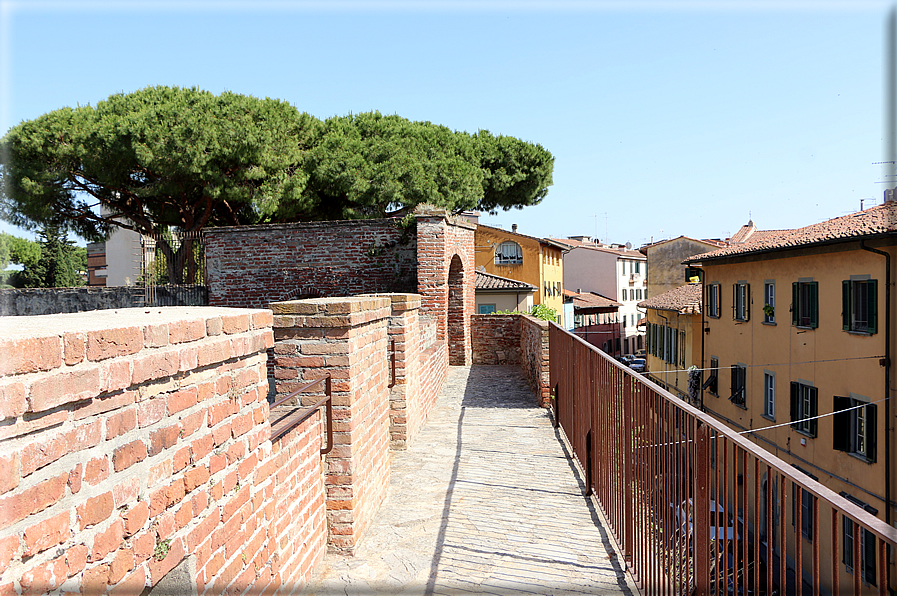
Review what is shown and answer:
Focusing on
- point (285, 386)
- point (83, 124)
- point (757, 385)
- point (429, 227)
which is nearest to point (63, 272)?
point (83, 124)

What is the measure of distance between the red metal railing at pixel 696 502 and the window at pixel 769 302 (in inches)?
617

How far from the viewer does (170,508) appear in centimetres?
177

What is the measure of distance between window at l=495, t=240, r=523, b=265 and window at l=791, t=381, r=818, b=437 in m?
21.0

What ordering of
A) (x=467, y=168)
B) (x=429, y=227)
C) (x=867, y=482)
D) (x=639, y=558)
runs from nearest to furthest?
(x=639, y=558)
(x=429, y=227)
(x=867, y=482)
(x=467, y=168)

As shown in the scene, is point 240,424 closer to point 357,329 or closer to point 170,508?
point 170,508

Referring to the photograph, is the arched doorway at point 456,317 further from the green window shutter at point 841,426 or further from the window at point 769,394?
the window at point 769,394

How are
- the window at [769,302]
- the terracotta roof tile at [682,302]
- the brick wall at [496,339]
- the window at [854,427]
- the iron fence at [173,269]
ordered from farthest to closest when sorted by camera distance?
the terracotta roof tile at [682,302]
the window at [769,302]
the iron fence at [173,269]
the window at [854,427]
the brick wall at [496,339]

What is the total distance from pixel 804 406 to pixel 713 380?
6274 millimetres

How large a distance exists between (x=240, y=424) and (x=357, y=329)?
1599mm

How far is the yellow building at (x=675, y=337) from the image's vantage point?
977 inches

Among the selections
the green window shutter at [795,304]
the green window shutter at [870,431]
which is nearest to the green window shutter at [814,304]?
the green window shutter at [795,304]

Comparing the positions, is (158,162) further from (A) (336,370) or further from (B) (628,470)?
(B) (628,470)

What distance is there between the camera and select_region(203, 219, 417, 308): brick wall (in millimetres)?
12758

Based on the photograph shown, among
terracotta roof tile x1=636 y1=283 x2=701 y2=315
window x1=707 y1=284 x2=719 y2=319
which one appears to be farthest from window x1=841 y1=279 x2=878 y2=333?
terracotta roof tile x1=636 y1=283 x2=701 y2=315
